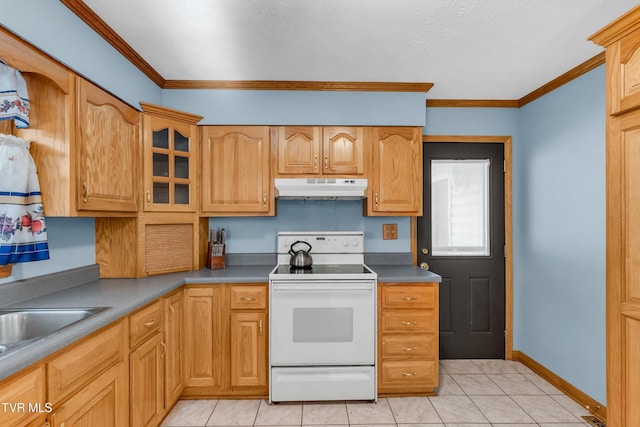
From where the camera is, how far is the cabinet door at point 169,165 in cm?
245

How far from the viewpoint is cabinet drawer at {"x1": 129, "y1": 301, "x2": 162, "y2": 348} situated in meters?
1.79

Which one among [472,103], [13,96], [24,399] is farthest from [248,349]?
[472,103]

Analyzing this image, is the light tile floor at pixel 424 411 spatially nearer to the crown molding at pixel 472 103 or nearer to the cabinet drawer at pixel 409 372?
the cabinet drawer at pixel 409 372

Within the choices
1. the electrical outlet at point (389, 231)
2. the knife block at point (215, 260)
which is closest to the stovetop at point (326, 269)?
the electrical outlet at point (389, 231)

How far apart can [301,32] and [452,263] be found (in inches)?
94.2

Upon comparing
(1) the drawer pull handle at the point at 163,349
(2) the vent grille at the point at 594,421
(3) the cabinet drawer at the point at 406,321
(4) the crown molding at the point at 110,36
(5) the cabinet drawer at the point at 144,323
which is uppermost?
(4) the crown molding at the point at 110,36

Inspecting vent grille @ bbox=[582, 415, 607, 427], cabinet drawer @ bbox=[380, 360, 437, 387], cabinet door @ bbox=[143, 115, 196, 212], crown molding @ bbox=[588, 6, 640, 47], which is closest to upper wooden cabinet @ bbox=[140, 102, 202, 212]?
cabinet door @ bbox=[143, 115, 196, 212]

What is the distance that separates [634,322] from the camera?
1473 millimetres

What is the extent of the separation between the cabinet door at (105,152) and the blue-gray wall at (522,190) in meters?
0.15

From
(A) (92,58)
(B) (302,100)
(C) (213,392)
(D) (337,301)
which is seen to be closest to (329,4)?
(B) (302,100)

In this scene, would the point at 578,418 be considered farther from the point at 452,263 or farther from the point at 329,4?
the point at 329,4

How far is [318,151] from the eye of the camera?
2.80 m

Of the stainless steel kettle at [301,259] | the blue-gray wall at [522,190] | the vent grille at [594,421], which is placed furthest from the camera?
the stainless steel kettle at [301,259]

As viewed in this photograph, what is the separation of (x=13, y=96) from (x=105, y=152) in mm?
561
